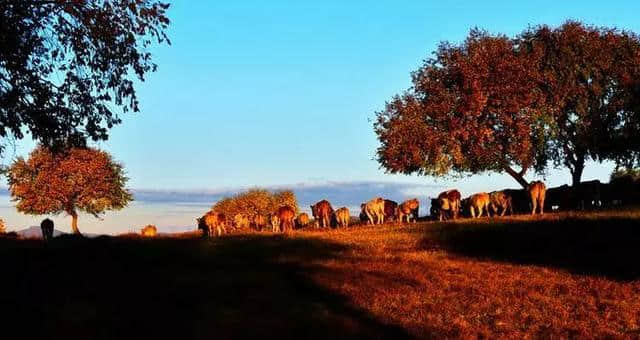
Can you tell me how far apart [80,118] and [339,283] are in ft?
40.5

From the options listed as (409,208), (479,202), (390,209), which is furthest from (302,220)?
(479,202)

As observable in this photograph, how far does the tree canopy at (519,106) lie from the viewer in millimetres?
52469

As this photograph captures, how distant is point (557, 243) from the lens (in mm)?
27141

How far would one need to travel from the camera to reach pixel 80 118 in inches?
973

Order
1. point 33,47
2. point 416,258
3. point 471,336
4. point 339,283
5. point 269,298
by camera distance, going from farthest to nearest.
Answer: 1. point 416,258
2. point 33,47
3. point 339,283
4. point 269,298
5. point 471,336

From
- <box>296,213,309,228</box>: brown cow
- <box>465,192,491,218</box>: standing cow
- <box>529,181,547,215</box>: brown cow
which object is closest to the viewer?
<box>529,181,547,215</box>: brown cow

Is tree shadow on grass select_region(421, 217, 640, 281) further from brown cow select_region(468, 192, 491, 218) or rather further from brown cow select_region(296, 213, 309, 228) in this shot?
brown cow select_region(296, 213, 309, 228)

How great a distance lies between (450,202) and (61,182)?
4524 cm

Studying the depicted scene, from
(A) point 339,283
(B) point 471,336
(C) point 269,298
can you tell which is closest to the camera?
(B) point 471,336

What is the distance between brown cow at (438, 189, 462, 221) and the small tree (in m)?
41.4

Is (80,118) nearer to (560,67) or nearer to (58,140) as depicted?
(58,140)

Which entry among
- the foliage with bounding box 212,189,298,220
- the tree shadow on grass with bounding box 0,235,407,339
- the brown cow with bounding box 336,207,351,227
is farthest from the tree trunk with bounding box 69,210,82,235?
the tree shadow on grass with bounding box 0,235,407,339

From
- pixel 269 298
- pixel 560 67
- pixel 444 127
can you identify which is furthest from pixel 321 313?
pixel 560 67

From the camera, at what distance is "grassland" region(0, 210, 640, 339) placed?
13898 millimetres
